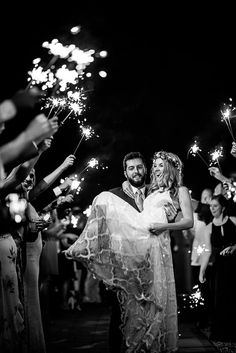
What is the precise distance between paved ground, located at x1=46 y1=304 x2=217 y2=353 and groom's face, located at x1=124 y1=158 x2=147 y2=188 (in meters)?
2.36

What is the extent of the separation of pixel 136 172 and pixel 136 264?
3.69 ft

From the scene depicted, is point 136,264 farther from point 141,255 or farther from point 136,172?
point 136,172

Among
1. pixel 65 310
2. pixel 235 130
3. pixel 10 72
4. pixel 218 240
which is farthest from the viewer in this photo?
pixel 235 130

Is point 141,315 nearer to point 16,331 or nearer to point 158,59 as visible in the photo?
point 16,331

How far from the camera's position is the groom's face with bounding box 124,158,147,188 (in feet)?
22.3

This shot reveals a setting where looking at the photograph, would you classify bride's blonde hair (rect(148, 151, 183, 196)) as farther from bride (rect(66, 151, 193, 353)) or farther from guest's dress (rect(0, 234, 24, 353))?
guest's dress (rect(0, 234, 24, 353))

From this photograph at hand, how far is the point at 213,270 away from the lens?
880cm

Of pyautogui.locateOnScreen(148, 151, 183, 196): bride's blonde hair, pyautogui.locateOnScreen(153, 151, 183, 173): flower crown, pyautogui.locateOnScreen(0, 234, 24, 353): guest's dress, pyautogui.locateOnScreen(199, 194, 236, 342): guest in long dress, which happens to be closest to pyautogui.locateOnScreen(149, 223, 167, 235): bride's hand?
pyautogui.locateOnScreen(148, 151, 183, 196): bride's blonde hair

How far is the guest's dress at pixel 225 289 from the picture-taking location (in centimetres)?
804


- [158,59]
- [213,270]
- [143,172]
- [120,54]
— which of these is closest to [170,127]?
[158,59]

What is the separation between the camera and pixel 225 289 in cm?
812

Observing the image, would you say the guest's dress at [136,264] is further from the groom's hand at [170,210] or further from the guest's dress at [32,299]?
the guest's dress at [32,299]

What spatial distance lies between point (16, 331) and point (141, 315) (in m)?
1.47

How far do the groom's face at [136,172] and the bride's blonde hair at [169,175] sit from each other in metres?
0.17
